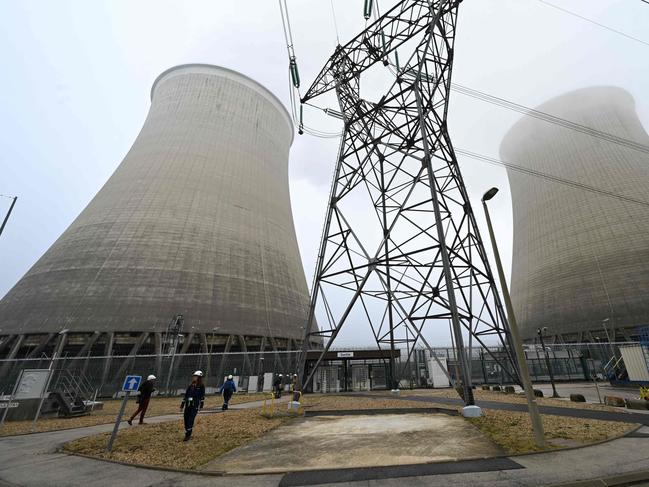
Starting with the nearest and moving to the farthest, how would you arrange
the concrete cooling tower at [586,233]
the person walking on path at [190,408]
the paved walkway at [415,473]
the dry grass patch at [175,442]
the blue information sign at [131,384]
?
the paved walkway at [415,473] → the dry grass patch at [175,442] → the blue information sign at [131,384] → the person walking on path at [190,408] → the concrete cooling tower at [586,233]

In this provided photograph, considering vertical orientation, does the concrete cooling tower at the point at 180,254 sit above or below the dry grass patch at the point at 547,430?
above

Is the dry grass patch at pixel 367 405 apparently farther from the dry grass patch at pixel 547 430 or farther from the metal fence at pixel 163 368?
the metal fence at pixel 163 368

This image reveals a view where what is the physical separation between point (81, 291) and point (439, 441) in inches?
885

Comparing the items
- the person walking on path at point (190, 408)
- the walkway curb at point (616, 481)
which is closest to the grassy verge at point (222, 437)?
the person walking on path at point (190, 408)

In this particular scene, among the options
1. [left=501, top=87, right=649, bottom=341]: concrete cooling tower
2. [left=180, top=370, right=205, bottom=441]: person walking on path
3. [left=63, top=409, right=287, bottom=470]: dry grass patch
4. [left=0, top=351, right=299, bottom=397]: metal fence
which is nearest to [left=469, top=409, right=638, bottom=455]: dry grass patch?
[left=63, top=409, right=287, bottom=470]: dry grass patch

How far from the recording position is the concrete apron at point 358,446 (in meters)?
4.59

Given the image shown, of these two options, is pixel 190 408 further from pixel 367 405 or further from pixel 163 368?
pixel 163 368

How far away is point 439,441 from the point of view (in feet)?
18.3

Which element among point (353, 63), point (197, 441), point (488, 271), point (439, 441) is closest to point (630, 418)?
point (488, 271)

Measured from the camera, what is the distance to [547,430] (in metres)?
6.12

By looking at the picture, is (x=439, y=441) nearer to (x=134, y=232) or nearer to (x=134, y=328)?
(x=134, y=328)

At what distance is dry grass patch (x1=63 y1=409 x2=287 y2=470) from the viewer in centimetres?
520

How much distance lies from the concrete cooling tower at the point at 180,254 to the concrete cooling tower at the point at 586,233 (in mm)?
22966

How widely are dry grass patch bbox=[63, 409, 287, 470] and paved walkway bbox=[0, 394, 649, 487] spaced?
1.60ft
